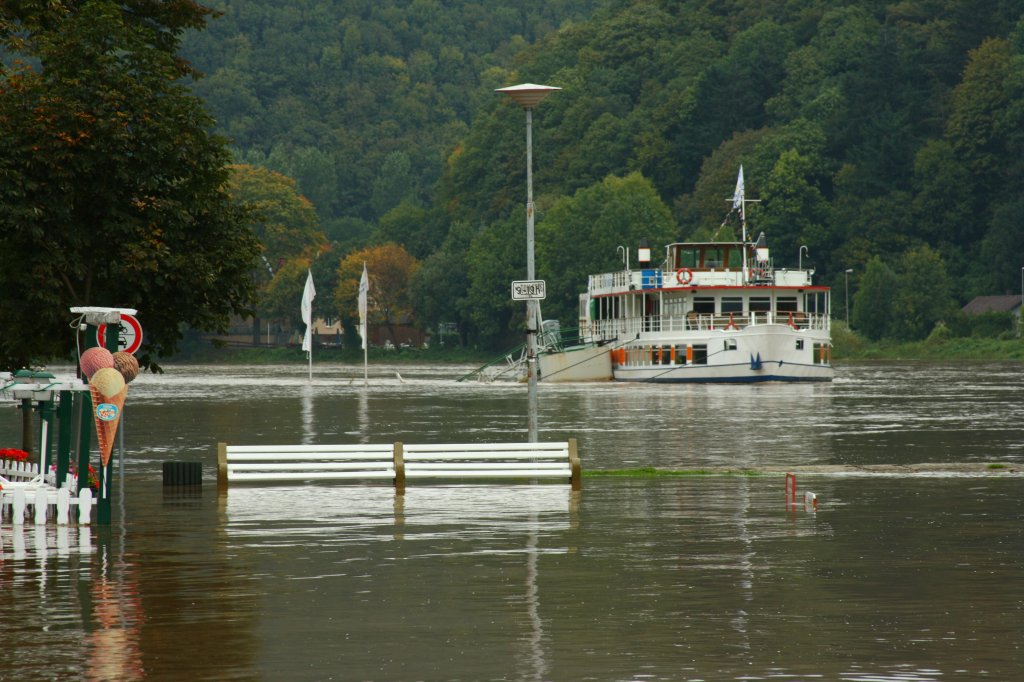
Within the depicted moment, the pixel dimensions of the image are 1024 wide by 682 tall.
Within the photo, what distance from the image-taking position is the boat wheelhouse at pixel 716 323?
287 ft

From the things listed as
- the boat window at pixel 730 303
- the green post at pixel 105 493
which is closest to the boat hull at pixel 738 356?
the boat window at pixel 730 303

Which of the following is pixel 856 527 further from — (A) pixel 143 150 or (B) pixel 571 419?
(B) pixel 571 419

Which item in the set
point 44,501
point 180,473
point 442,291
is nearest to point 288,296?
point 442,291

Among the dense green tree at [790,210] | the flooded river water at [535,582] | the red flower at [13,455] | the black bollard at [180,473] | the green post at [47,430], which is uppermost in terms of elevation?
the dense green tree at [790,210]

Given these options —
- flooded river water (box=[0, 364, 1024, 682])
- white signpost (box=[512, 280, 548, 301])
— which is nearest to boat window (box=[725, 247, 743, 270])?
flooded river water (box=[0, 364, 1024, 682])

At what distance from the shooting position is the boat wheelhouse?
287 ft

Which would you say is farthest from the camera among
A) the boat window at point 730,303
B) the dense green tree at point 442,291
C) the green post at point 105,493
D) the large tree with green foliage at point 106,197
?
the dense green tree at point 442,291

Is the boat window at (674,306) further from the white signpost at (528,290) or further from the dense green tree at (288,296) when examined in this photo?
the dense green tree at (288,296)

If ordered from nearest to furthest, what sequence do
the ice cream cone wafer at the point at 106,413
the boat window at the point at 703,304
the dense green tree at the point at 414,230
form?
the ice cream cone wafer at the point at 106,413, the boat window at the point at 703,304, the dense green tree at the point at 414,230

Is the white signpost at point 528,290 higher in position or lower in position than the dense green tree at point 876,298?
lower

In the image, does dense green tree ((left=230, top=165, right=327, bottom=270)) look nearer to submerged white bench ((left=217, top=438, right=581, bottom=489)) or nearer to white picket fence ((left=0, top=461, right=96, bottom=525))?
submerged white bench ((left=217, top=438, right=581, bottom=489))

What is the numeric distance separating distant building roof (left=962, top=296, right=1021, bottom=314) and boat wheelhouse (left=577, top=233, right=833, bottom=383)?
44468mm

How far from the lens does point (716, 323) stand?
89938 mm

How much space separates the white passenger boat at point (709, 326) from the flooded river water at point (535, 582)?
55.3 metres
